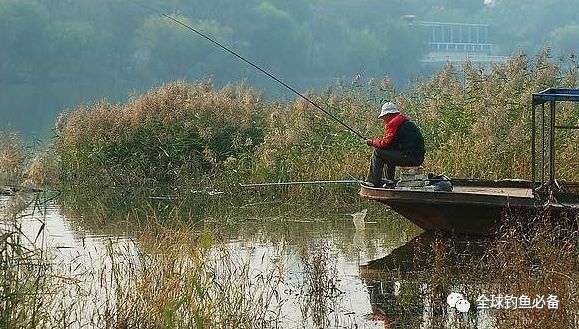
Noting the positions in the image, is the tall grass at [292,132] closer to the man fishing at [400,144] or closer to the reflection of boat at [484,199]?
the reflection of boat at [484,199]

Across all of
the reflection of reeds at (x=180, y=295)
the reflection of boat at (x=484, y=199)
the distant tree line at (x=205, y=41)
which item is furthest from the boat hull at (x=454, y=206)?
the distant tree line at (x=205, y=41)

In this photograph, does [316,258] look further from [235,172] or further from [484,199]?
[235,172]

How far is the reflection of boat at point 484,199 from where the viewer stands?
1148 cm

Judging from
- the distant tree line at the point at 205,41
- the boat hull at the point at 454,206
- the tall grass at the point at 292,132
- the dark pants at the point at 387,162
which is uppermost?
the distant tree line at the point at 205,41

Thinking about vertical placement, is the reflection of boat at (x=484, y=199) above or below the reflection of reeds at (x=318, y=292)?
above

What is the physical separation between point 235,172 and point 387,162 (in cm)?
506

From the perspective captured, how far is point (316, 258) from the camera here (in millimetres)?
9516

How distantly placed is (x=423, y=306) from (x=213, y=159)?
30.3ft

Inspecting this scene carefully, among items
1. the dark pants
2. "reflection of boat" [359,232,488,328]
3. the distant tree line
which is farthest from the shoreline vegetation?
the distant tree line

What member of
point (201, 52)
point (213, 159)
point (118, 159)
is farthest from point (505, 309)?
point (201, 52)

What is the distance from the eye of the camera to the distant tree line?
173 feet

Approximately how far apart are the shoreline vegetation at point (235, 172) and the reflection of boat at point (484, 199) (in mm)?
432

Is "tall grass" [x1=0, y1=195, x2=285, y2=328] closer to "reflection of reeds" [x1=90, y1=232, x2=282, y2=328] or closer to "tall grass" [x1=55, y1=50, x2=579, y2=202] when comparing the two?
"reflection of reeds" [x1=90, y1=232, x2=282, y2=328]

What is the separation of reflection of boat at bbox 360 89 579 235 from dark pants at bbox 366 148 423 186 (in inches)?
9.9
